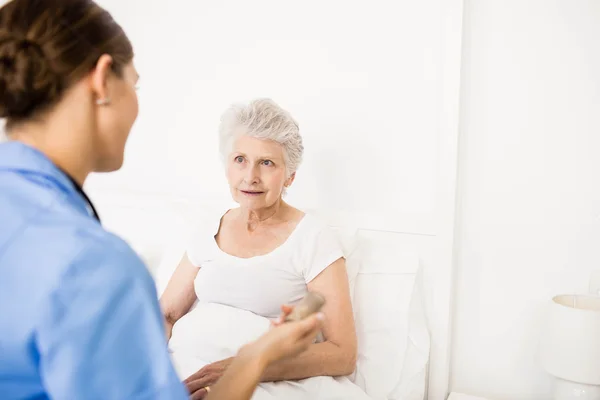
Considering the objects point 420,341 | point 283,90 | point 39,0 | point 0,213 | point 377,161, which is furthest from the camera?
point 283,90

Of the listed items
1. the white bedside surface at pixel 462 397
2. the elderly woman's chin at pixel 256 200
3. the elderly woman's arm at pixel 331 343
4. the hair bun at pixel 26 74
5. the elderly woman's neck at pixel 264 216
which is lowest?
the white bedside surface at pixel 462 397

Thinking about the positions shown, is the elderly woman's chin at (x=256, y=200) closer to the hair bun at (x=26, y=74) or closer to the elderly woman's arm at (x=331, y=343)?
the elderly woman's arm at (x=331, y=343)

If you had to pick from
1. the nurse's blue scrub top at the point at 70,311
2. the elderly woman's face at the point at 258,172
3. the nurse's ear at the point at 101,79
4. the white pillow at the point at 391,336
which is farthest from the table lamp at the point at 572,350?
the nurse's ear at the point at 101,79

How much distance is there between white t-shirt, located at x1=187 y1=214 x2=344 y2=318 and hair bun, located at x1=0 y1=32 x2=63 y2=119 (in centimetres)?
100

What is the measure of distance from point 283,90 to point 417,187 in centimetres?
63

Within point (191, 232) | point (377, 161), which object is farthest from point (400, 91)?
point (191, 232)

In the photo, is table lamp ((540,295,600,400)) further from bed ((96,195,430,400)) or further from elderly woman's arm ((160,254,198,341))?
elderly woman's arm ((160,254,198,341))

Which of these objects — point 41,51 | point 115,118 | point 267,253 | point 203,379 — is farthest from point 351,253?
point 41,51

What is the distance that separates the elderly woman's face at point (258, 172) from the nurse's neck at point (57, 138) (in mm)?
933

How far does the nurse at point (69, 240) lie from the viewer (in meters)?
0.67

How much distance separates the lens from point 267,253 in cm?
176

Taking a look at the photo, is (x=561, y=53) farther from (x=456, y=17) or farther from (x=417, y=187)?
(x=417, y=187)

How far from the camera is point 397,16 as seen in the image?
1.96 meters

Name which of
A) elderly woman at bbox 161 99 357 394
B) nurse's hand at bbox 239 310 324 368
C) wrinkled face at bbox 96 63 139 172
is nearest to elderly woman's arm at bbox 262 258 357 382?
elderly woman at bbox 161 99 357 394
